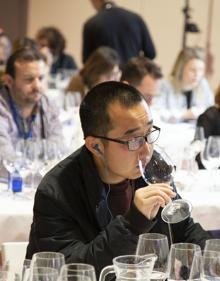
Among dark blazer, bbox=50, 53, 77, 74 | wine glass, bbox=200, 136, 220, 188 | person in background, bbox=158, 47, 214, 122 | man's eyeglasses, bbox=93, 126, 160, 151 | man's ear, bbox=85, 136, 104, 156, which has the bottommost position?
dark blazer, bbox=50, 53, 77, 74

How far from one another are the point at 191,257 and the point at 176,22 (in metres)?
10.4

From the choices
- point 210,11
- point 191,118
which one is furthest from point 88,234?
point 210,11

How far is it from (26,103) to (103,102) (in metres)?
2.76

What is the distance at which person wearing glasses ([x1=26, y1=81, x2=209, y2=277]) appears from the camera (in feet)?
9.03

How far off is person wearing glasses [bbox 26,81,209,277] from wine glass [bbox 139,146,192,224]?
0.03 m

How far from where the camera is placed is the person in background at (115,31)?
928cm

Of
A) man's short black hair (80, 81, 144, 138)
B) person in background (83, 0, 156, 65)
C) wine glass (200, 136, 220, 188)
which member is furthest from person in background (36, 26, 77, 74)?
man's short black hair (80, 81, 144, 138)

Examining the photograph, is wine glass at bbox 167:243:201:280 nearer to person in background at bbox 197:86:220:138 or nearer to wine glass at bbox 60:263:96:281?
wine glass at bbox 60:263:96:281

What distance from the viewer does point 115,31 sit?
9.30m

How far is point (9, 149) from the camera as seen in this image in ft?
16.1

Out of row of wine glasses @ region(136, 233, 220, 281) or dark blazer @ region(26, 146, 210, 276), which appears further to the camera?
dark blazer @ region(26, 146, 210, 276)

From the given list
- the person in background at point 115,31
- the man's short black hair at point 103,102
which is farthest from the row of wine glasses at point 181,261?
the person in background at point 115,31

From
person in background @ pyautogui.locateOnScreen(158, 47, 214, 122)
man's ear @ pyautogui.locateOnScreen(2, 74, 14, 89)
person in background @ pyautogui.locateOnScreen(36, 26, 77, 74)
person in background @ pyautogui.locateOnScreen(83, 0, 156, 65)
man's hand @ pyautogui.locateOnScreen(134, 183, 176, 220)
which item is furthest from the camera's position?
person in background @ pyautogui.locateOnScreen(36, 26, 77, 74)

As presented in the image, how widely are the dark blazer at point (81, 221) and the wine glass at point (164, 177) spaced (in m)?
0.06
